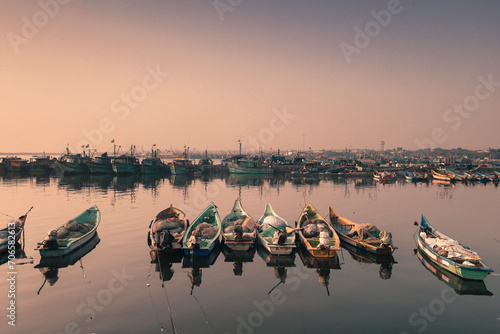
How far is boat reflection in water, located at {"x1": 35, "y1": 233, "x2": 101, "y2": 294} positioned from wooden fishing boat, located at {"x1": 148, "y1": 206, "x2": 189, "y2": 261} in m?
5.00

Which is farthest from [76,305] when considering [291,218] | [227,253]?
[291,218]

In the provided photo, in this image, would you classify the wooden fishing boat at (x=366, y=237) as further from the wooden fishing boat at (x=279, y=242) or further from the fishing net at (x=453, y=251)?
the wooden fishing boat at (x=279, y=242)

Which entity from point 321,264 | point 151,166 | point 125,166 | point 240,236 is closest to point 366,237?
point 321,264

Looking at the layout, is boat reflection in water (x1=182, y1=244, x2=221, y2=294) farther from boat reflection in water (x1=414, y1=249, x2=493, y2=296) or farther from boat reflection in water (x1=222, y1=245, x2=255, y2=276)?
boat reflection in water (x1=414, y1=249, x2=493, y2=296)

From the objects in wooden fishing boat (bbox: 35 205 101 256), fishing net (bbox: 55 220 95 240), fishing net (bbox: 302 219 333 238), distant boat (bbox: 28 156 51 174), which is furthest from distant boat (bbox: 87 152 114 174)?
fishing net (bbox: 302 219 333 238)

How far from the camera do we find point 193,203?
1845 inches

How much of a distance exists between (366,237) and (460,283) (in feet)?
23.9

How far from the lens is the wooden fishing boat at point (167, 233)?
824 inches

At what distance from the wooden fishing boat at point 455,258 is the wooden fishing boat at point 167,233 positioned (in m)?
18.1

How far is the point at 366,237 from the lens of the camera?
24.0m

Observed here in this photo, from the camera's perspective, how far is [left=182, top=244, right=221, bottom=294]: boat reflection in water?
18.3 metres

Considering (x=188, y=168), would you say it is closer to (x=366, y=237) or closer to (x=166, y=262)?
(x=166, y=262)

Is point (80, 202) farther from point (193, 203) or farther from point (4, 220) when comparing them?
point (193, 203)

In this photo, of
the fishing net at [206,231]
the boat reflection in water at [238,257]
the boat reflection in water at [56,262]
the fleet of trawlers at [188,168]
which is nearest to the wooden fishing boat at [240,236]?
the boat reflection in water at [238,257]
